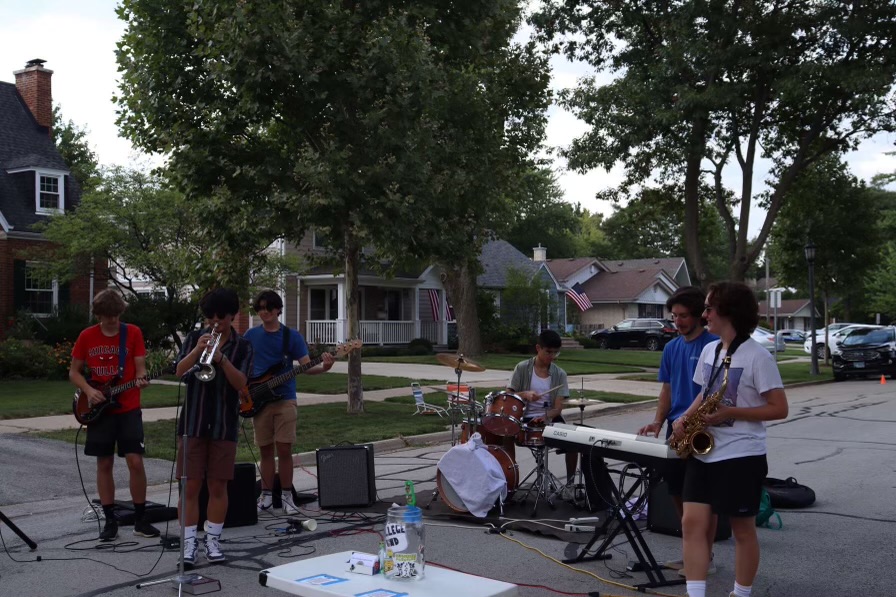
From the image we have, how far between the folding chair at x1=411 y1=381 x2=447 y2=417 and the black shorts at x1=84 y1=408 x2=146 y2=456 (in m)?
8.82

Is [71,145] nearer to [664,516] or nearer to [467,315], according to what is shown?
[467,315]

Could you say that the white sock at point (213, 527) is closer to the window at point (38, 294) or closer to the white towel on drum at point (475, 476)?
the white towel on drum at point (475, 476)

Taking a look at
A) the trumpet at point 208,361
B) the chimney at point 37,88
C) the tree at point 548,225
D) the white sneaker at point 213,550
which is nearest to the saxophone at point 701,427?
the trumpet at point 208,361

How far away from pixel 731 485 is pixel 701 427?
0.35 meters

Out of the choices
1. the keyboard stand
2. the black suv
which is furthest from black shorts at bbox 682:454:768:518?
the black suv

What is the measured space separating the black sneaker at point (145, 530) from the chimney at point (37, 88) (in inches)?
1157

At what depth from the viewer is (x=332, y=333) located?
36.5 metres

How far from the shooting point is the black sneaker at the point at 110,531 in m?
7.25

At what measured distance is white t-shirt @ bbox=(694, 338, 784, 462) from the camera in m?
4.88

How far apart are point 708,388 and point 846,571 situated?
2.42m

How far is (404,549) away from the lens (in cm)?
429

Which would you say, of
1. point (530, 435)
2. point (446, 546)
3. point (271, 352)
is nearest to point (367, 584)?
point (446, 546)

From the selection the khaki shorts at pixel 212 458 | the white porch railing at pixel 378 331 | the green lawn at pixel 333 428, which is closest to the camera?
the khaki shorts at pixel 212 458

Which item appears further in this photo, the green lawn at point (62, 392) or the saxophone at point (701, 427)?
the green lawn at point (62, 392)
